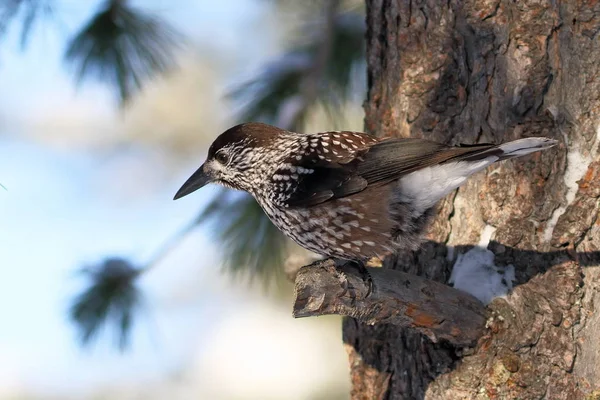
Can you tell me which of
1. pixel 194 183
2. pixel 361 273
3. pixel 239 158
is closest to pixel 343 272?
pixel 361 273

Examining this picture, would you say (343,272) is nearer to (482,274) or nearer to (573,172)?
(482,274)

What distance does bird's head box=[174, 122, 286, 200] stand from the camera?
12.3ft

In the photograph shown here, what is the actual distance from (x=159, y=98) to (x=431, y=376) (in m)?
7.72

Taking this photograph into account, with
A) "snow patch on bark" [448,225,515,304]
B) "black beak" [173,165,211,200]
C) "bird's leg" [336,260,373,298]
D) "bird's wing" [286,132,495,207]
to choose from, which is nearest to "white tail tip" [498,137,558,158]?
"bird's wing" [286,132,495,207]

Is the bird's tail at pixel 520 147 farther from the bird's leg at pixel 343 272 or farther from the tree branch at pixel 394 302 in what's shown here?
the bird's leg at pixel 343 272

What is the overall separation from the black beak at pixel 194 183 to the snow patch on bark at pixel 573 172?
168 centimetres

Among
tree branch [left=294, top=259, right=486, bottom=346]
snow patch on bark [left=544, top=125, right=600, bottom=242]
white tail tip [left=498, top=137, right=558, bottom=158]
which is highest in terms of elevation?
white tail tip [left=498, top=137, right=558, bottom=158]

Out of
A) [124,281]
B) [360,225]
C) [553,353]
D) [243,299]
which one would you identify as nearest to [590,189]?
[553,353]

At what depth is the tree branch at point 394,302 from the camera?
2.81m

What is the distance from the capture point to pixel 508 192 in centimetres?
325

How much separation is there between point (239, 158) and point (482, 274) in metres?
1.32

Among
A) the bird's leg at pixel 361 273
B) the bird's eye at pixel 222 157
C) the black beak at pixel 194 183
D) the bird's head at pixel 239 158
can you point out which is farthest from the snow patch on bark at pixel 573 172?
the black beak at pixel 194 183

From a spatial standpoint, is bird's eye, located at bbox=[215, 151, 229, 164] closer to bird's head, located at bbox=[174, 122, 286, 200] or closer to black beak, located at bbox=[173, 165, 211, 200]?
bird's head, located at bbox=[174, 122, 286, 200]

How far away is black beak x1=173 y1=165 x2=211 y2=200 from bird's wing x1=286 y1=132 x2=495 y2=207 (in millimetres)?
633
